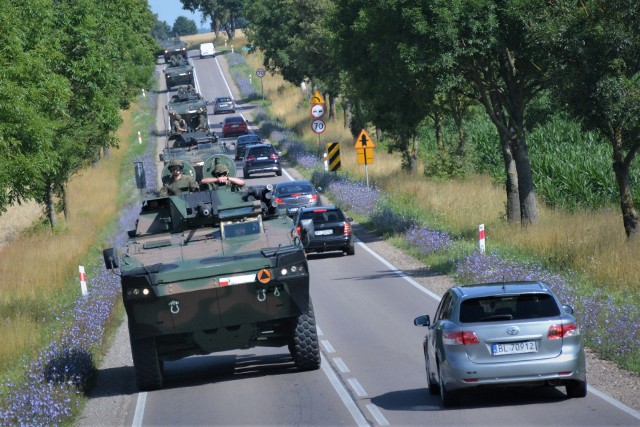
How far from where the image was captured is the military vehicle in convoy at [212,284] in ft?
50.2

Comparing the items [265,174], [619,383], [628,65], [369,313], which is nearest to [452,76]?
[628,65]

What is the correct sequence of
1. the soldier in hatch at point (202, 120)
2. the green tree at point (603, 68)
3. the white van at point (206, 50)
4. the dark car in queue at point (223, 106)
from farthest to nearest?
the white van at point (206, 50), the dark car in queue at point (223, 106), the soldier in hatch at point (202, 120), the green tree at point (603, 68)

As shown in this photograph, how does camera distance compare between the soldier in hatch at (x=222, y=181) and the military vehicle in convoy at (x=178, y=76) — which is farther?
the military vehicle in convoy at (x=178, y=76)

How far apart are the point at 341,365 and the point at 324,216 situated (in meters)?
16.3

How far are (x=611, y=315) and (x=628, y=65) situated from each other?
27.7ft

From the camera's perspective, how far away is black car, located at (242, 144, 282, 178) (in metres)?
57.2

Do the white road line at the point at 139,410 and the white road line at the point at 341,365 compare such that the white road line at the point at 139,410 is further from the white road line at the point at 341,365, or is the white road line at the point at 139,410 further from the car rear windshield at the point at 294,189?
the car rear windshield at the point at 294,189

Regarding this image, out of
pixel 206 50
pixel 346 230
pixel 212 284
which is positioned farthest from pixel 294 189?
pixel 206 50

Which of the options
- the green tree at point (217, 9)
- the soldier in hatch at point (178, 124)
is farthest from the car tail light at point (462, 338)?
the green tree at point (217, 9)

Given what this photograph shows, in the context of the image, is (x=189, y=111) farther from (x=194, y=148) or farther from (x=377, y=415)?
(x=377, y=415)

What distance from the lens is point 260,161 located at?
57219 mm

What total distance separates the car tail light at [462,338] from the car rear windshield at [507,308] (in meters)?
0.18

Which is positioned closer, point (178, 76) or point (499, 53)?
point (499, 53)

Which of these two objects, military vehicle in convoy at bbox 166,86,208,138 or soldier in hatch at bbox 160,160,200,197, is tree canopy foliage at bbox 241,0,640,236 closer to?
soldier in hatch at bbox 160,160,200,197
